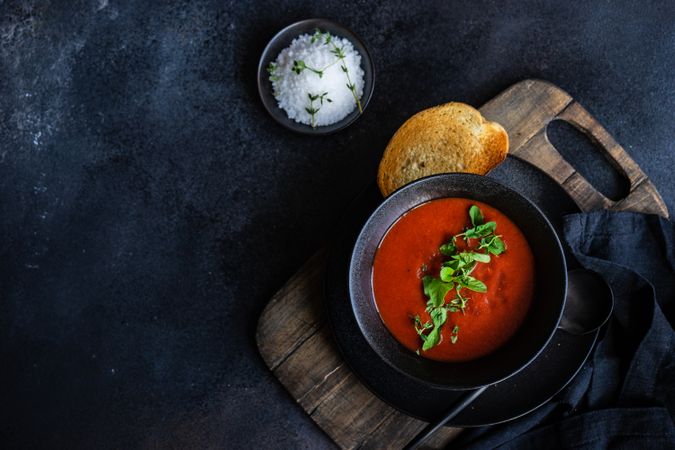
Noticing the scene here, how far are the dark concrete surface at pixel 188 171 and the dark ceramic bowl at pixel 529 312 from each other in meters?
0.62

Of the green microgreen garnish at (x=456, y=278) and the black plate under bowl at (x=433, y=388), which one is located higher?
the green microgreen garnish at (x=456, y=278)

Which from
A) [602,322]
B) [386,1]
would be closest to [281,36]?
[386,1]

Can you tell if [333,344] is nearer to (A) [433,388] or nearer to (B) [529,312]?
(A) [433,388]

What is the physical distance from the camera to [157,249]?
2.37 metres

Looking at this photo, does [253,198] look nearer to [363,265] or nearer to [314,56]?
[314,56]

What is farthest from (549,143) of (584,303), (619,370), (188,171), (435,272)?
(188,171)

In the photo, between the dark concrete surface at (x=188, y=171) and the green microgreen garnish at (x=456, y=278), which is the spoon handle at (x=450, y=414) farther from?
the dark concrete surface at (x=188, y=171)

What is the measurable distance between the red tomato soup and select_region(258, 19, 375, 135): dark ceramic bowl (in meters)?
0.62

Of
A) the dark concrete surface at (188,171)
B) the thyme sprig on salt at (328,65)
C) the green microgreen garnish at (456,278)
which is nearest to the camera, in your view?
the green microgreen garnish at (456,278)

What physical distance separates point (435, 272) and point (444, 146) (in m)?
0.47

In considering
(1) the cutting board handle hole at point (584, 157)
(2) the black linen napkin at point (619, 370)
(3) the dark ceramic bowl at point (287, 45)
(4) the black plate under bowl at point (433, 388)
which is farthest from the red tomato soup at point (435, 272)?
(1) the cutting board handle hole at point (584, 157)

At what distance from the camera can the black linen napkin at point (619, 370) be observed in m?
2.00

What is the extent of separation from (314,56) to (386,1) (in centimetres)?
46

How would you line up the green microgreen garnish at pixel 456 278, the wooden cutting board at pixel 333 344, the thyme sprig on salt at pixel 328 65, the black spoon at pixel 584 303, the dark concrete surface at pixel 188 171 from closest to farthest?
1. the green microgreen garnish at pixel 456 278
2. the black spoon at pixel 584 303
3. the wooden cutting board at pixel 333 344
4. the thyme sprig on salt at pixel 328 65
5. the dark concrete surface at pixel 188 171
